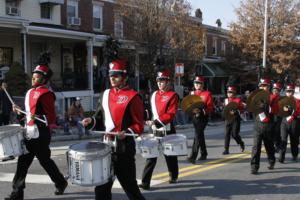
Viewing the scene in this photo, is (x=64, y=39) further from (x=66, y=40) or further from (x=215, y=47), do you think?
(x=215, y=47)

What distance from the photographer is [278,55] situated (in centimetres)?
3334

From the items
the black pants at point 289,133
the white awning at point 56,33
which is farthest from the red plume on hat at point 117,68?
the white awning at point 56,33

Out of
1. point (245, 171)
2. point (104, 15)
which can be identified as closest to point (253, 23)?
point (104, 15)

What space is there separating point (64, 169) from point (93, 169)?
181 inches

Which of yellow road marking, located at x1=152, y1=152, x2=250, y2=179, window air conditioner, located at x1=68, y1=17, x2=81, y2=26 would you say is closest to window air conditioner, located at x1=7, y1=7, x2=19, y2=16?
window air conditioner, located at x1=68, y1=17, x2=81, y2=26

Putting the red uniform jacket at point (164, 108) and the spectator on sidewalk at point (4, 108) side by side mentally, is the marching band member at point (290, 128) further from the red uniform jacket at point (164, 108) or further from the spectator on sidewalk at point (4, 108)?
the spectator on sidewalk at point (4, 108)

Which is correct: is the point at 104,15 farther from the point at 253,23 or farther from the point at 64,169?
the point at 64,169

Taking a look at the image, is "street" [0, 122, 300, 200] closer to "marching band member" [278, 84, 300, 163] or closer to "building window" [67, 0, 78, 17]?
"marching band member" [278, 84, 300, 163]

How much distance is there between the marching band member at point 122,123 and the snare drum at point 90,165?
0.21 metres

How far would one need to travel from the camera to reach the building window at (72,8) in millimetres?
25781

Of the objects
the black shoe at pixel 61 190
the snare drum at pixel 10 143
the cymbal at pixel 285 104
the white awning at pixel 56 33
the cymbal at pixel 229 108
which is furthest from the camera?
the white awning at pixel 56 33

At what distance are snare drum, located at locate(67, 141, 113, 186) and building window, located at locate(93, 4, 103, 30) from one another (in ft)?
75.9

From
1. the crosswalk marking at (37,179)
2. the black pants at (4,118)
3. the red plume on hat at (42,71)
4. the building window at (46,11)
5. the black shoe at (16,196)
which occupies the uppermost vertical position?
the building window at (46,11)

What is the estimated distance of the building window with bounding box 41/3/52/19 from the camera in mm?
23969
